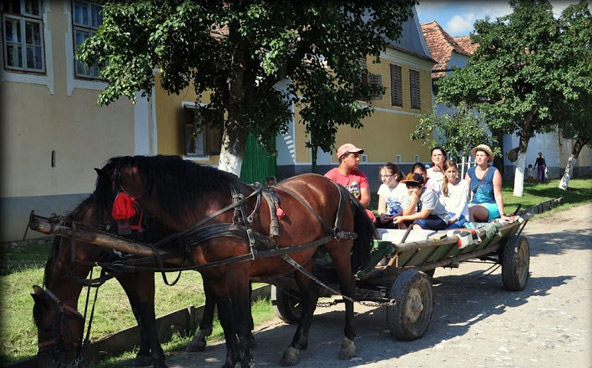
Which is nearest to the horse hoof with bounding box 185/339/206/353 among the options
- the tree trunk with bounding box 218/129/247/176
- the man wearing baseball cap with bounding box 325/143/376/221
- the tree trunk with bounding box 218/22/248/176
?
the man wearing baseball cap with bounding box 325/143/376/221

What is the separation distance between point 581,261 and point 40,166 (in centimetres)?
985

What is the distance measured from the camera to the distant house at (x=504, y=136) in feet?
91.4

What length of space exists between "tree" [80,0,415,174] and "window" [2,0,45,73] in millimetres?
2847

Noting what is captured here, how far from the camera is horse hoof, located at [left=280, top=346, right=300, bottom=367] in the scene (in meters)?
5.02

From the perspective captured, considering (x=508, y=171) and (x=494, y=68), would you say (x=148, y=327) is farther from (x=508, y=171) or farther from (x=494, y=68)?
(x=508, y=171)

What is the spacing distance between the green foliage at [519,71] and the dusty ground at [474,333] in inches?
476

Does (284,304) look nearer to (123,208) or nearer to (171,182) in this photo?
(171,182)

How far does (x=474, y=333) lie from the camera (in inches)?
229

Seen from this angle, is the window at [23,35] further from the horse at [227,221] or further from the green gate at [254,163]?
the horse at [227,221]

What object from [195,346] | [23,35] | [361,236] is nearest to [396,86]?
[23,35]

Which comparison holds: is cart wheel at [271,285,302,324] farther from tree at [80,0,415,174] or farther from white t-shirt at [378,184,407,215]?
tree at [80,0,415,174]

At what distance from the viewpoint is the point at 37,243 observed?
35.2 feet

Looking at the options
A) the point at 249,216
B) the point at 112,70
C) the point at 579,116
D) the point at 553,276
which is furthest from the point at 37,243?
the point at 579,116

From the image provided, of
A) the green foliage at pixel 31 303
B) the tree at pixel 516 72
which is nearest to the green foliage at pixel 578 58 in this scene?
the tree at pixel 516 72
